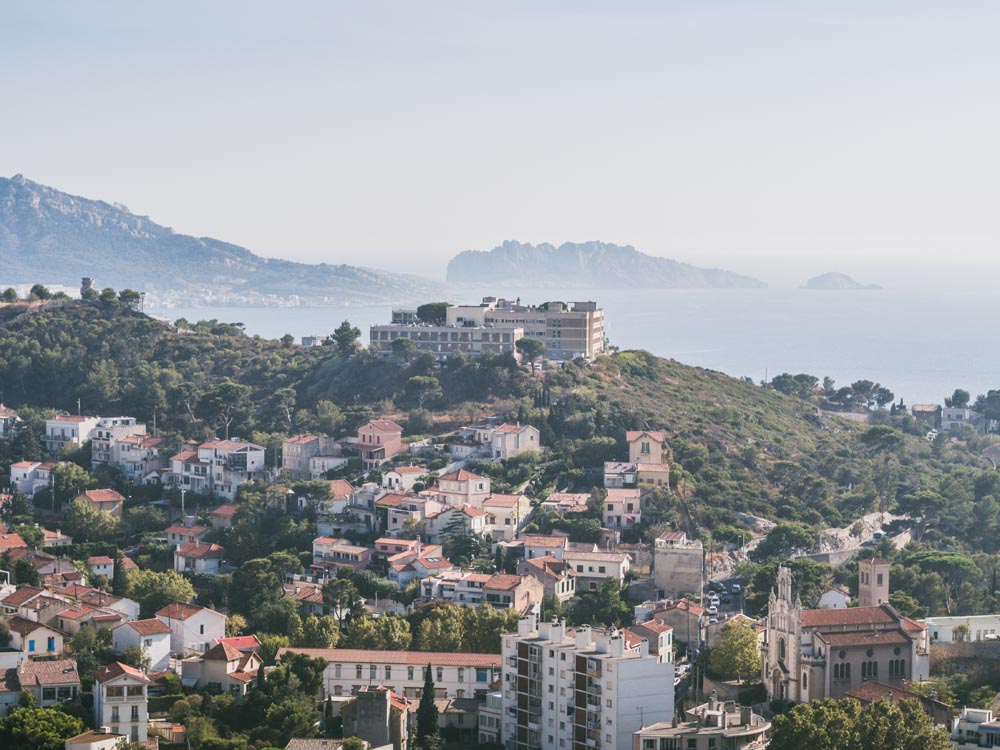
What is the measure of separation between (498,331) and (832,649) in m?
32.2

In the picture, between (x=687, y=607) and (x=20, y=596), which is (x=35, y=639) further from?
(x=687, y=607)

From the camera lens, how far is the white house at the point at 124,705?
3156 cm

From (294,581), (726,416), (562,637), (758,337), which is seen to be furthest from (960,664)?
(758,337)

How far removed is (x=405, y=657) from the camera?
1403 inches

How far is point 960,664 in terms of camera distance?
3559 cm

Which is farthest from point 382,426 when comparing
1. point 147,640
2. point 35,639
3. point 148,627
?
point 35,639

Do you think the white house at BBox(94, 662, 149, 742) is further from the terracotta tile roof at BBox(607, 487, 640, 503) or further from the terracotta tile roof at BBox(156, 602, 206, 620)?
the terracotta tile roof at BBox(607, 487, 640, 503)

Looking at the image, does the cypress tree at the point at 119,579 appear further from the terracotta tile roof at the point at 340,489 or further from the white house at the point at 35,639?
the terracotta tile roof at the point at 340,489

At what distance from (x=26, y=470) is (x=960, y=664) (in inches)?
1185

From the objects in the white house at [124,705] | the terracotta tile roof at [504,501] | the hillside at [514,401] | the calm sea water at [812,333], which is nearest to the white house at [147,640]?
the white house at [124,705]

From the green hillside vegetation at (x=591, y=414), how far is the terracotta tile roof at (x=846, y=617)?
5705 mm

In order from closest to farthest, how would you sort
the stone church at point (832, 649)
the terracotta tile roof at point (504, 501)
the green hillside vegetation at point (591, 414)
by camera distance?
the stone church at point (832, 649) < the terracotta tile roof at point (504, 501) < the green hillside vegetation at point (591, 414)

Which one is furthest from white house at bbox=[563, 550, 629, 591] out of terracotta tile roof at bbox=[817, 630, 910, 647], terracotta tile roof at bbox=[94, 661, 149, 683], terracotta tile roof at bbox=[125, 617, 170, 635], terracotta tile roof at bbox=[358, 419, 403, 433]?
terracotta tile roof at bbox=[94, 661, 149, 683]

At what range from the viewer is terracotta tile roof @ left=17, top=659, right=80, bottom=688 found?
3316 cm
